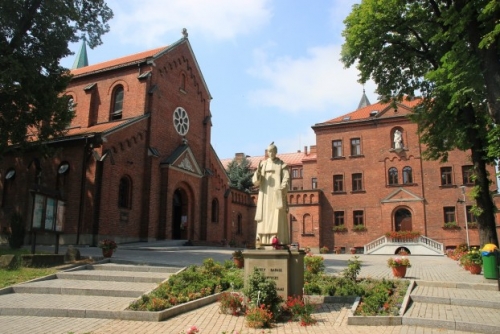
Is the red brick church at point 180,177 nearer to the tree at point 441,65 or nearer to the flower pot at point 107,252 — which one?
the flower pot at point 107,252

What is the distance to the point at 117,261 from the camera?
14.8m

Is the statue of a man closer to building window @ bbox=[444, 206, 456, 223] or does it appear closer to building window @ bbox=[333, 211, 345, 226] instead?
building window @ bbox=[444, 206, 456, 223]

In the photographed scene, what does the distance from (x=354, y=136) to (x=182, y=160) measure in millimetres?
18166

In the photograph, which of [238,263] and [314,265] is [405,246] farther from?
[314,265]

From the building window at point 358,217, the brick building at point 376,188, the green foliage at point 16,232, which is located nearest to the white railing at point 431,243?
the brick building at point 376,188

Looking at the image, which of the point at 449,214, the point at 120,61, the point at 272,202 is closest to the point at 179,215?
the point at 120,61

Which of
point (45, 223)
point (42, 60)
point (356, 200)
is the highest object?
point (42, 60)

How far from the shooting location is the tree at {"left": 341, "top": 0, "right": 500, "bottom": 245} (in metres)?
12.2

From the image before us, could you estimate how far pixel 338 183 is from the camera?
39188mm

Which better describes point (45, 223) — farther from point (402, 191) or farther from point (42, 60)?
point (402, 191)

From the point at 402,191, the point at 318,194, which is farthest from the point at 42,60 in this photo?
the point at 402,191

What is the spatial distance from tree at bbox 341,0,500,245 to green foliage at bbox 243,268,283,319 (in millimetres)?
7632

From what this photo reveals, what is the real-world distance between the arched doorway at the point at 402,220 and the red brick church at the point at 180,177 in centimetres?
9

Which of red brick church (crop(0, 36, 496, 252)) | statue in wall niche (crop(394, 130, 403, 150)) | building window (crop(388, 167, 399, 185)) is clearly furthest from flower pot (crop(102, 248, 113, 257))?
statue in wall niche (crop(394, 130, 403, 150))
